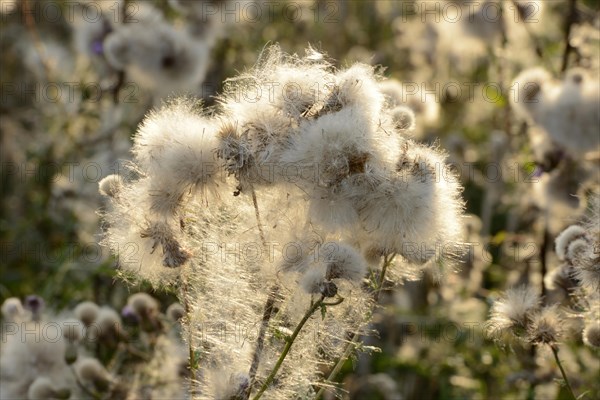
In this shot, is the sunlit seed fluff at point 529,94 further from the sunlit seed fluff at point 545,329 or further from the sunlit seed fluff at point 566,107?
the sunlit seed fluff at point 545,329

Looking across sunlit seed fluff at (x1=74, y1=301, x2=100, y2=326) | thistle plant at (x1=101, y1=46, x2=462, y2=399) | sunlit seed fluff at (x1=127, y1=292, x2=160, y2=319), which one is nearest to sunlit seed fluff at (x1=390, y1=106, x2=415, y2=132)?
thistle plant at (x1=101, y1=46, x2=462, y2=399)

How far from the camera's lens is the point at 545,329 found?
237cm

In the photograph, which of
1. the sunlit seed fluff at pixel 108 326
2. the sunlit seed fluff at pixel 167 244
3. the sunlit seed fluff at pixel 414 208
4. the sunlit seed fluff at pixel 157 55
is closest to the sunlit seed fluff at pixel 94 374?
the sunlit seed fluff at pixel 108 326

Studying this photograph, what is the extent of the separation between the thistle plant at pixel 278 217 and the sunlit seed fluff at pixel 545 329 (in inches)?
13.2

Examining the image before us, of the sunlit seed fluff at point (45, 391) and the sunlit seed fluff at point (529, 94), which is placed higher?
the sunlit seed fluff at point (529, 94)

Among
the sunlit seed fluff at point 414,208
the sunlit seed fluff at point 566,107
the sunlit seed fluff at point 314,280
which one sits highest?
the sunlit seed fluff at point 566,107

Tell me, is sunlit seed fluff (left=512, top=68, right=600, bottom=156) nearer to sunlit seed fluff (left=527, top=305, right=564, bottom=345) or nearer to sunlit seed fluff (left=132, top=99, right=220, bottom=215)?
sunlit seed fluff (left=527, top=305, right=564, bottom=345)

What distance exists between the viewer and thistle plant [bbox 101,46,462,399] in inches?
79.5

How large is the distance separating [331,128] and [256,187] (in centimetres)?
24

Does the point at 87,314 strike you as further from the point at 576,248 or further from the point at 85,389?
the point at 576,248

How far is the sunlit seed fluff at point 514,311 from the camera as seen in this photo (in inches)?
95.4

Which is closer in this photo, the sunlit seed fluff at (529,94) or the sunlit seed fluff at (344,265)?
the sunlit seed fluff at (344,265)

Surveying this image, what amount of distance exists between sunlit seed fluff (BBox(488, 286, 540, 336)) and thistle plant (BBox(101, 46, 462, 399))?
0.31m

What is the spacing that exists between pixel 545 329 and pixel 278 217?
805 millimetres
